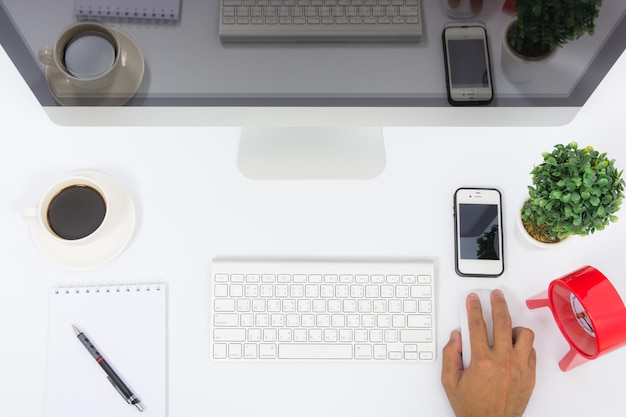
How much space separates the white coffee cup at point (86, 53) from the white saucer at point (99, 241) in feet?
0.68

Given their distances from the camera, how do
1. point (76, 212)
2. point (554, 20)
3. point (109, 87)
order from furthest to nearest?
1. point (76, 212)
2. point (109, 87)
3. point (554, 20)

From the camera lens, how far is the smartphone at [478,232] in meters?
0.79

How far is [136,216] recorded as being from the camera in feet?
2.66

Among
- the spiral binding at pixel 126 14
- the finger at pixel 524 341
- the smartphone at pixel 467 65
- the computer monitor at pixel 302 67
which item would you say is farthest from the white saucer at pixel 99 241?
the finger at pixel 524 341

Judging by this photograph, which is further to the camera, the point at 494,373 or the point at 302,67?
the point at 494,373

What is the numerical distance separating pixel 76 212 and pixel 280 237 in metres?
0.30

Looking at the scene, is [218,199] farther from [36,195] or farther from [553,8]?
[553,8]

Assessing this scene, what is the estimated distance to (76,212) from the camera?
2.43ft

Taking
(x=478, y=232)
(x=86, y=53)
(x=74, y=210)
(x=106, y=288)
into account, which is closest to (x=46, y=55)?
(x=86, y=53)

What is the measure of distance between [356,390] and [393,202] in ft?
0.95

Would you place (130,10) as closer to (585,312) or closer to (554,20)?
(554,20)

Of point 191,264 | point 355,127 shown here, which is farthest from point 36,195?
point 355,127

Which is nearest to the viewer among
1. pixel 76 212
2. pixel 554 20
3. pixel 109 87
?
pixel 554 20

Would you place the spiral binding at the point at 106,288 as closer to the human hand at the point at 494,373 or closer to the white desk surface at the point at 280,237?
the white desk surface at the point at 280,237
